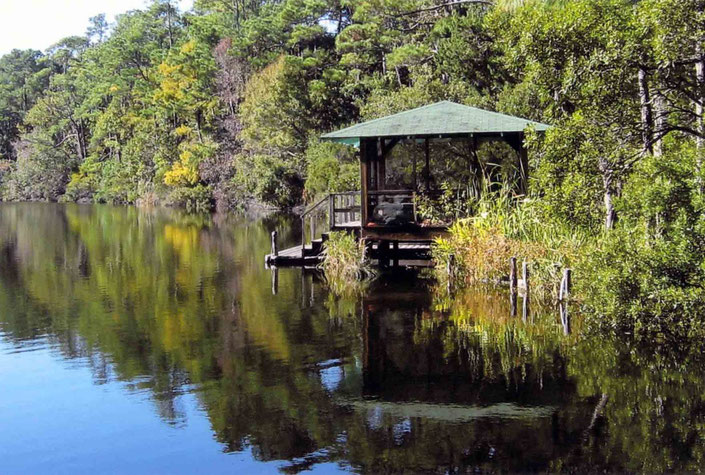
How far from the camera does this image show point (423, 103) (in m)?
32.0

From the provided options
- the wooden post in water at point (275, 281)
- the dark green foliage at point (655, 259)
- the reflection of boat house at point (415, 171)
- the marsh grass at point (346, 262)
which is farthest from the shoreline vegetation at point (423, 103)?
the wooden post in water at point (275, 281)

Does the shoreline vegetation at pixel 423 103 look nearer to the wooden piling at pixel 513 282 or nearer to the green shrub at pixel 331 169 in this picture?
the green shrub at pixel 331 169

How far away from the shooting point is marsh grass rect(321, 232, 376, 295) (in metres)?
19.4

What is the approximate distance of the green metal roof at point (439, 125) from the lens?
18.6 metres

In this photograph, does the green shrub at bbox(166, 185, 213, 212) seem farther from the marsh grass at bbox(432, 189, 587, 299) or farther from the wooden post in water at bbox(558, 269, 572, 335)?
the wooden post in water at bbox(558, 269, 572, 335)

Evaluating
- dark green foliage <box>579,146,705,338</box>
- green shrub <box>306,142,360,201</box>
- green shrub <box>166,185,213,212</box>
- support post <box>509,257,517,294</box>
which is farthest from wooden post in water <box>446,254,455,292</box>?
green shrub <box>166,185,213,212</box>

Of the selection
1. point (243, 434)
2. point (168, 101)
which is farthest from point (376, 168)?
point (168, 101)

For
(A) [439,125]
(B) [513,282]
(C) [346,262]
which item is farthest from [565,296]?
(C) [346,262]

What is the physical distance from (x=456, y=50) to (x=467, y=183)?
544 inches

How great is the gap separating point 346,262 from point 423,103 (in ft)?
47.0

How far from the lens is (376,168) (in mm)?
20500

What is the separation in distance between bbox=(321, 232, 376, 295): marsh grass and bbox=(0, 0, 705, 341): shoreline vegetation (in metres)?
2.06

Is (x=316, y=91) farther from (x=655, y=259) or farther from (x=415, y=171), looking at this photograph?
(x=655, y=259)

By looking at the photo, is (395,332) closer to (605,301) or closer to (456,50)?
(605,301)
